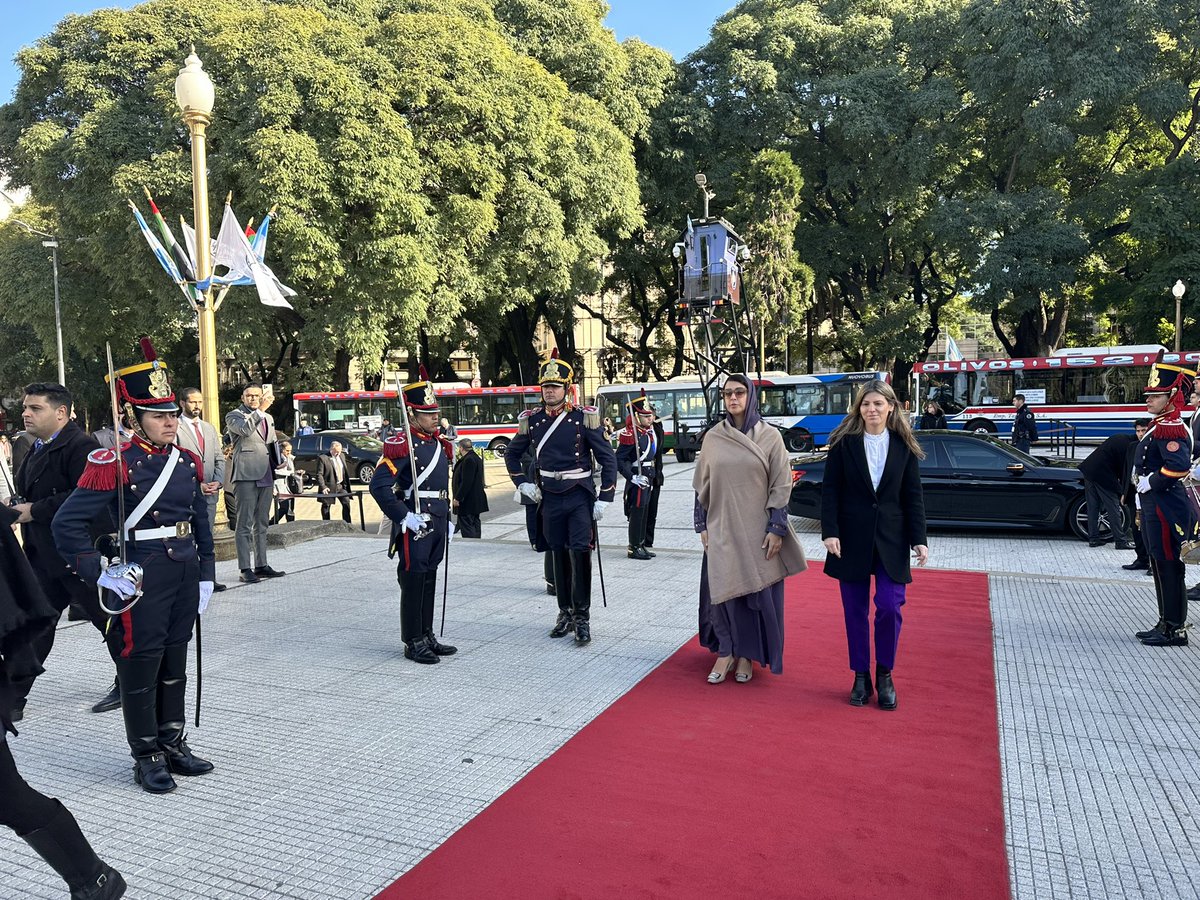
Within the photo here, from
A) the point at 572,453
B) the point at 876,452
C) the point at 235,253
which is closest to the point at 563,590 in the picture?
the point at 572,453

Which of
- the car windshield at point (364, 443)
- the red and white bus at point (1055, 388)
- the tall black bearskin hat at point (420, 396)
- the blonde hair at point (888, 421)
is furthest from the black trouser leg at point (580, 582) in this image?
the red and white bus at point (1055, 388)

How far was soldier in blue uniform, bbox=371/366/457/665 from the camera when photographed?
6168mm

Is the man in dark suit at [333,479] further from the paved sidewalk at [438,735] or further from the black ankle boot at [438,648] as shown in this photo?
the black ankle boot at [438,648]

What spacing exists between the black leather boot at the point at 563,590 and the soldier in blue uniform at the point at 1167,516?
4.06 meters

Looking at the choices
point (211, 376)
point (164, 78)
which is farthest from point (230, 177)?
point (211, 376)

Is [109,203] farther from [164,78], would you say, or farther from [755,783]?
[755,783]

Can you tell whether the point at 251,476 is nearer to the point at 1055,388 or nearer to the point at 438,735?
the point at 438,735

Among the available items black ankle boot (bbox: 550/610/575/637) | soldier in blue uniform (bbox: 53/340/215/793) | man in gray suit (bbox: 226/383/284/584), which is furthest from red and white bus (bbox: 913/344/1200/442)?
soldier in blue uniform (bbox: 53/340/215/793)

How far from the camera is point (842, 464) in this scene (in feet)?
17.4

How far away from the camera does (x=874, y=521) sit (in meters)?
5.16

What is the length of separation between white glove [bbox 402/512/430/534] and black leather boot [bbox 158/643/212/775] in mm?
1797

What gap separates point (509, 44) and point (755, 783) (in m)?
30.7

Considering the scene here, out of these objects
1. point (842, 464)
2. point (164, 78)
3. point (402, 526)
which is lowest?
point (402, 526)

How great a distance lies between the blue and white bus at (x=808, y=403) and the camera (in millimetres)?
29422
